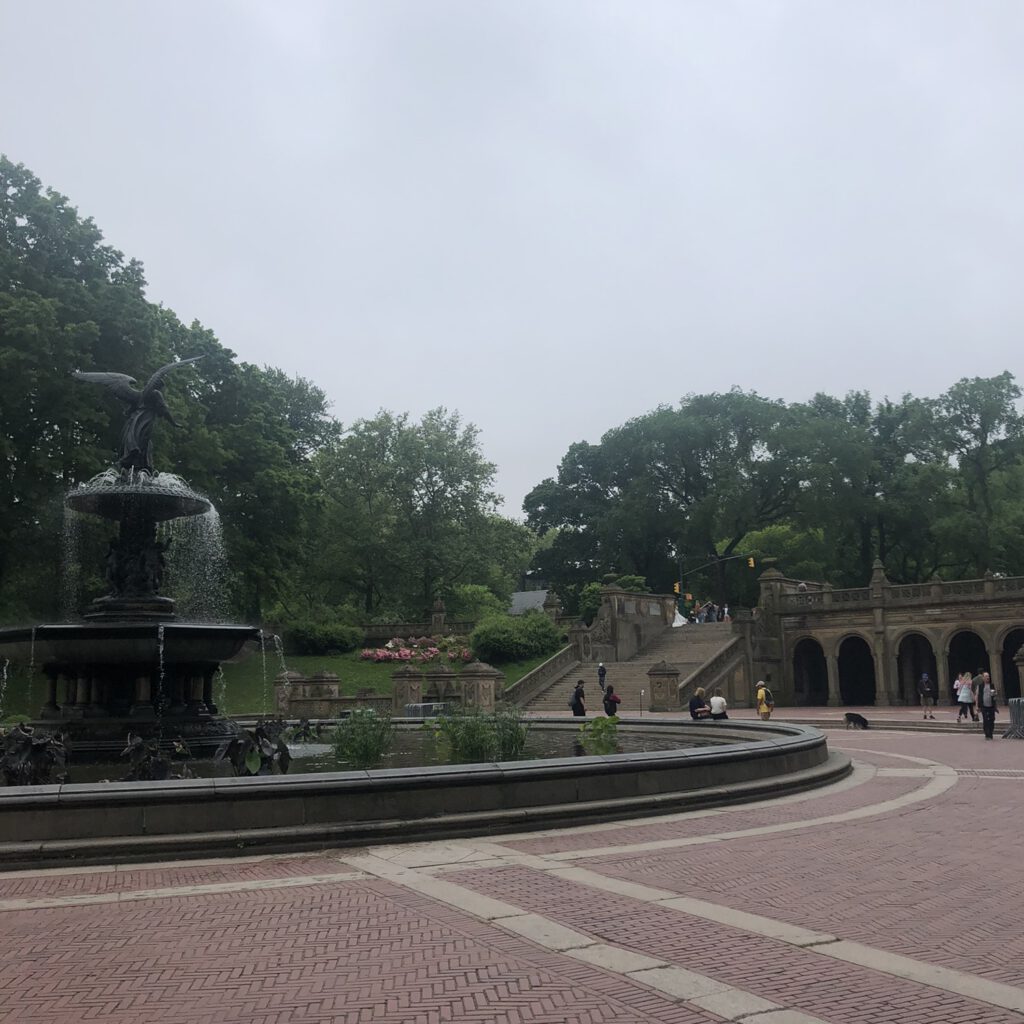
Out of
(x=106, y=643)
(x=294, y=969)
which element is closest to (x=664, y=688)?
(x=106, y=643)

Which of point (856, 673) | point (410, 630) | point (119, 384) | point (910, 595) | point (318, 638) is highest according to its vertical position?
point (119, 384)

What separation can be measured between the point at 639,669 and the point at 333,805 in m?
35.9

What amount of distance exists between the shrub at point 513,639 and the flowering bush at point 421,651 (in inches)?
33.7

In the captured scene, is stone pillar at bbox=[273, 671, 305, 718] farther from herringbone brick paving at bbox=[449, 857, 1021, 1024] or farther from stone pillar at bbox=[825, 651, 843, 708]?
herringbone brick paving at bbox=[449, 857, 1021, 1024]

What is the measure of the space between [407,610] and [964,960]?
57.4 m

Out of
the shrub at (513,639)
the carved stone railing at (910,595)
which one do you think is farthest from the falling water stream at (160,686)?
the carved stone railing at (910,595)

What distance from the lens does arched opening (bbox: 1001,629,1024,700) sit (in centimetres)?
4488

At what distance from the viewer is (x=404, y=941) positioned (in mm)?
6539

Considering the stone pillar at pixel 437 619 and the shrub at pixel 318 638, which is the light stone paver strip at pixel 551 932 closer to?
the shrub at pixel 318 638

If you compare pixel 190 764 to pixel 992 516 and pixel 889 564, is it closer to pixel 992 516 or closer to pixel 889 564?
pixel 992 516

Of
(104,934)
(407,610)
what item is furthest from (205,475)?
(104,934)

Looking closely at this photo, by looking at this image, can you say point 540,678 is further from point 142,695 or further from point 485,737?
point 485,737

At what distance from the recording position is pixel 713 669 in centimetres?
4284

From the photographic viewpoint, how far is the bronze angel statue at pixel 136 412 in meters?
16.8
